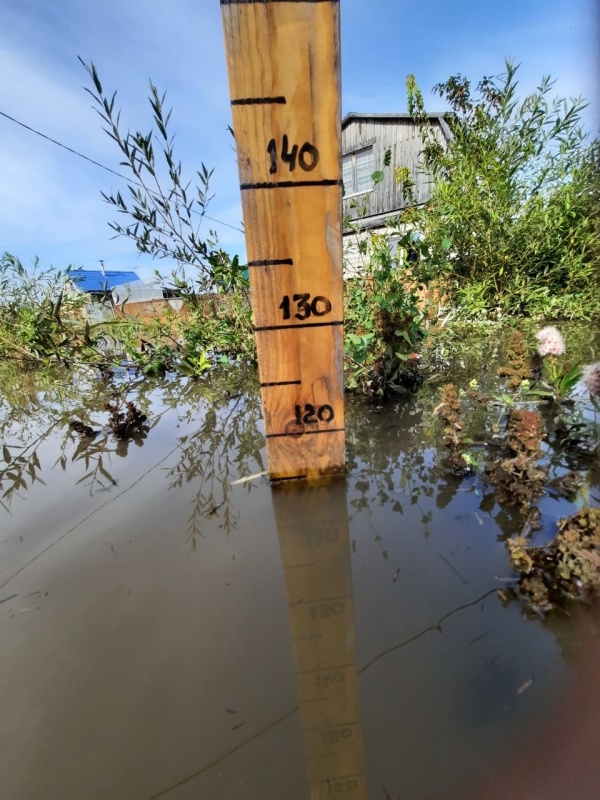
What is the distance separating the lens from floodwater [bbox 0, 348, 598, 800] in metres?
0.70

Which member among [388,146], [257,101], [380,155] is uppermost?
[388,146]

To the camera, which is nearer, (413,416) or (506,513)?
(506,513)

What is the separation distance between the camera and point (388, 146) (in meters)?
14.0

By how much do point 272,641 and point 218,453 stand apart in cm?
128

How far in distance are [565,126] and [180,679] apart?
6746mm

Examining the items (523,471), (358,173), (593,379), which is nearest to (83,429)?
(523,471)

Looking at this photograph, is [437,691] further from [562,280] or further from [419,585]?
[562,280]

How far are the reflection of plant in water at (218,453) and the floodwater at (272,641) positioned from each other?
26 millimetres

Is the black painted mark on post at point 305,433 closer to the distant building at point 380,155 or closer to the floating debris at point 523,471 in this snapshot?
the floating debris at point 523,471

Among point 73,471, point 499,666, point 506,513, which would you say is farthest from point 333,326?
point 73,471

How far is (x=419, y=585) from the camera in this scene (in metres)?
1.06

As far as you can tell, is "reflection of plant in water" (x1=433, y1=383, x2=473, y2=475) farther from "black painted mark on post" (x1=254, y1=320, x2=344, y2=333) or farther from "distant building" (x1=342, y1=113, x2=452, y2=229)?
"distant building" (x1=342, y1=113, x2=452, y2=229)

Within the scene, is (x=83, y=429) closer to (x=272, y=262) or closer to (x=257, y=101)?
(x=272, y=262)

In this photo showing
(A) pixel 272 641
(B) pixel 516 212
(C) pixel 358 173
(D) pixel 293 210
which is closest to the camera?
(A) pixel 272 641
